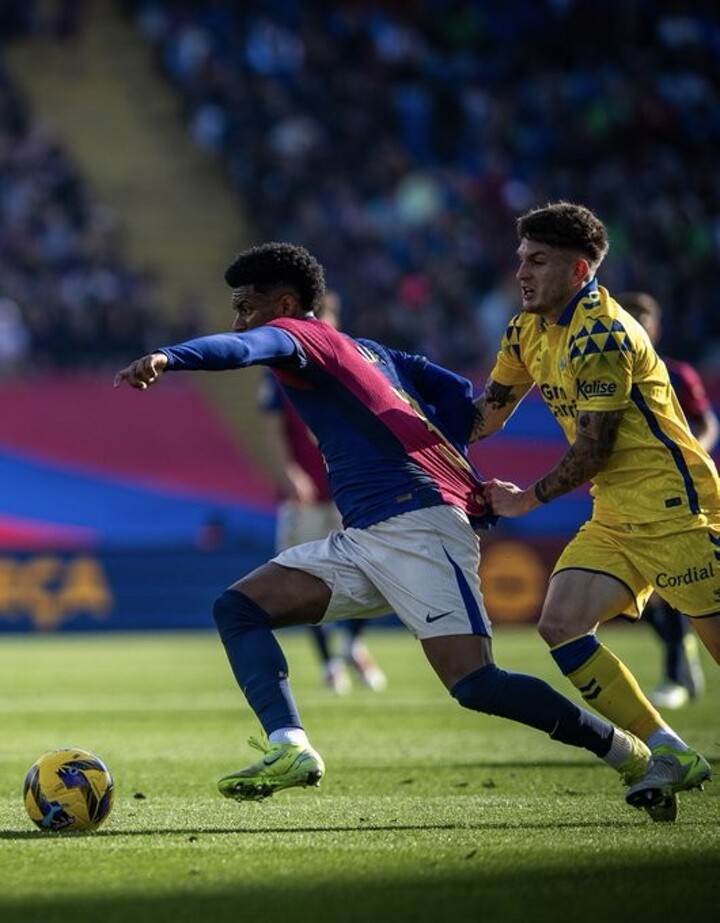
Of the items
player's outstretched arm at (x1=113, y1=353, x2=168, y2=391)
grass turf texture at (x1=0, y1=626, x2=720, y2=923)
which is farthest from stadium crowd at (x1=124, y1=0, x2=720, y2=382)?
player's outstretched arm at (x1=113, y1=353, x2=168, y2=391)

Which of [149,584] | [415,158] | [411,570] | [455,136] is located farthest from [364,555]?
[455,136]

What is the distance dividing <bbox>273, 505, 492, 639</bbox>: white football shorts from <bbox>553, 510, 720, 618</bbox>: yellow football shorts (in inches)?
19.6

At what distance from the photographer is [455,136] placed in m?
26.7

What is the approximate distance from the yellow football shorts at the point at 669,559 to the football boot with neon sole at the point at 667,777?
56 centimetres

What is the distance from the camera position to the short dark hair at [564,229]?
22.8ft

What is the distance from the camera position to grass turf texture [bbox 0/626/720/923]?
16.7 ft

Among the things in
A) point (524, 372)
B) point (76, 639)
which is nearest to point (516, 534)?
point (76, 639)

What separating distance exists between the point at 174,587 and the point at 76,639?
1.35 meters

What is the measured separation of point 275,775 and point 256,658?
1.73 ft

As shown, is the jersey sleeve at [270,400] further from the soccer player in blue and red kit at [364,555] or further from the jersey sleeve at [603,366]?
the jersey sleeve at [603,366]

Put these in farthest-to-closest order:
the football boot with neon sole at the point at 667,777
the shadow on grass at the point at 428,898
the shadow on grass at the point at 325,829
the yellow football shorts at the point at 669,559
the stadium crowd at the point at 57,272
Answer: the stadium crowd at the point at 57,272 < the yellow football shorts at the point at 669,559 < the football boot with neon sole at the point at 667,777 < the shadow on grass at the point at 325,829 < the shadow on grass at the point at 428,898

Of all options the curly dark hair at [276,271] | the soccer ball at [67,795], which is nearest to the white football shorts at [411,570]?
the curly dark hair at [276,271]

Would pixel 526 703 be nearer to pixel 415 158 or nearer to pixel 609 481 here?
pixel 609 481

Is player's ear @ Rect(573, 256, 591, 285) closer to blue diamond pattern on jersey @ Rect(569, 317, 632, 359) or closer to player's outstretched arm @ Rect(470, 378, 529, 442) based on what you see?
blue diamond pattern on jersey @ Rect(569, 317, 632, 359)
